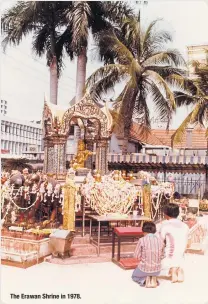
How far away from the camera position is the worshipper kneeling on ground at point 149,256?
18.9 feet

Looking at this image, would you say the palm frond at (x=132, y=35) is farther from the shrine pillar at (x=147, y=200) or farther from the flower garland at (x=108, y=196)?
the flower garland at (x=108, y=196)

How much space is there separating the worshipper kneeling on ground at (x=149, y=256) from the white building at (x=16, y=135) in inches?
235

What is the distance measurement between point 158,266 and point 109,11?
1270 centimetres

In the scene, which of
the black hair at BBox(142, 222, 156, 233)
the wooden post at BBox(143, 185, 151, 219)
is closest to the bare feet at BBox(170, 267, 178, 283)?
the black hair at BBox(142, 222, 156, 233)

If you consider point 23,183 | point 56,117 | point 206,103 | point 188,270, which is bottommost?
point 188,270

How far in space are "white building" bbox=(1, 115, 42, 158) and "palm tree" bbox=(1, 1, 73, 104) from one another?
1.88 m

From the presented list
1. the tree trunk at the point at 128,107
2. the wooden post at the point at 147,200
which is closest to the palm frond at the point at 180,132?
the tree trunk at the point at 128,107

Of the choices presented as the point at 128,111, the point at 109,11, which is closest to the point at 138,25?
the point at 109,11

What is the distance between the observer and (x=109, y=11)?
15.9 m

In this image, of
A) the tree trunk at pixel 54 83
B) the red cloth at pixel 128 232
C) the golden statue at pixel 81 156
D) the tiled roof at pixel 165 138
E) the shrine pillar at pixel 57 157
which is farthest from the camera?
the tiled roof at pixel 165 138

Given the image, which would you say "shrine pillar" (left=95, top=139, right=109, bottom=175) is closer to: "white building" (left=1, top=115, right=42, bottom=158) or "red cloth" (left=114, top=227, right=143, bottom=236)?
"white building" (left=1, top=115, right=42, bottom=158)

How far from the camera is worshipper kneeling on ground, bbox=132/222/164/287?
18.9 feet

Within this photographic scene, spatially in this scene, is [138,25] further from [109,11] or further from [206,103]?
[206,103]

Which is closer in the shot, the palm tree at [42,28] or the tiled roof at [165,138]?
the palm tree at [42,28]
